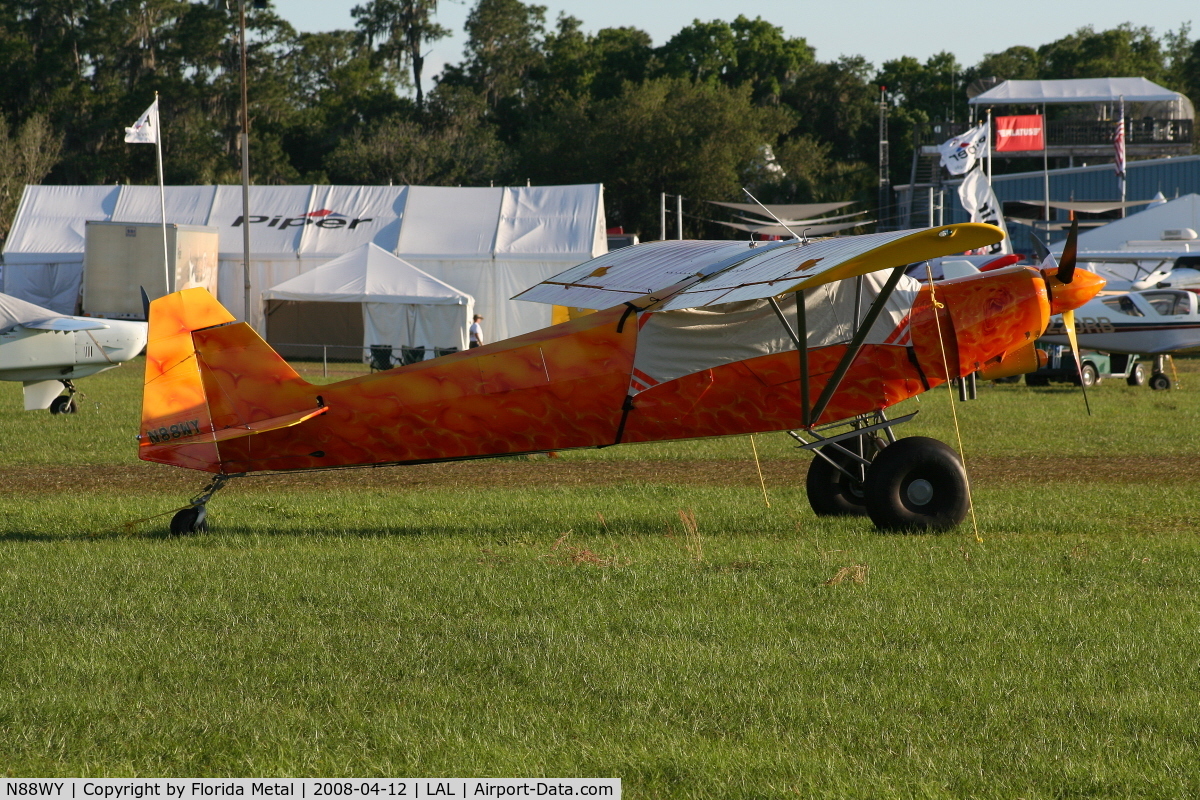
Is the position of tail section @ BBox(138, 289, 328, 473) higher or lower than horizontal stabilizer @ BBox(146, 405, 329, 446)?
higher

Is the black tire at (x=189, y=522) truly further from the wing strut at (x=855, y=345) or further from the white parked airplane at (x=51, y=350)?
the white parked airplane at (x=51, y=350)

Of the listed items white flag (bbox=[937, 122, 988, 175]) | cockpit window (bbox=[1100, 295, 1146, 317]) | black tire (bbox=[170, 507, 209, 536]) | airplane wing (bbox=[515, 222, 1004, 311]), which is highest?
white flag (bbox=[937, 122, 988, 175])

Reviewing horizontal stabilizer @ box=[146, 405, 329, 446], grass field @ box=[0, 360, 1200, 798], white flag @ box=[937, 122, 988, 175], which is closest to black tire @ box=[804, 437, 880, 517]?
grass field @ box=[0, 360, 1200, 798]

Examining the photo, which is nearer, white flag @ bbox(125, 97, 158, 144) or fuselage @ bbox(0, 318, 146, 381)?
fuselage @ bbox(0, 318, 146, 381)

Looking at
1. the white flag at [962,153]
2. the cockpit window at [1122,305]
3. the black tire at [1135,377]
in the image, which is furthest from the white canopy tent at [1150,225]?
the black tire at [1135,377]

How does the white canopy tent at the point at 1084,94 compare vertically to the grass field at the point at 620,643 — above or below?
above

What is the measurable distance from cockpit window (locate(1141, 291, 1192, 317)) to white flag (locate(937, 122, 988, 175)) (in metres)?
10.5

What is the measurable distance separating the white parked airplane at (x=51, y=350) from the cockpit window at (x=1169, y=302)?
20.0 meters

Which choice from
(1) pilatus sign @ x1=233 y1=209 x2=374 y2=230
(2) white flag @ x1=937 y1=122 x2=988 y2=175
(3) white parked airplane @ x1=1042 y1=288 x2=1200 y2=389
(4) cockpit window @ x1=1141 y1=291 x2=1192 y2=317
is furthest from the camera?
(1) pilatus sign @ x1=233 y1=209 x2=374 y2=230

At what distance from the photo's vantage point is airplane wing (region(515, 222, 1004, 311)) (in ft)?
23.0

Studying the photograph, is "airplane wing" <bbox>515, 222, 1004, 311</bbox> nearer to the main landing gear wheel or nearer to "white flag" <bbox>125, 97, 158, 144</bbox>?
the main landing gear wheel

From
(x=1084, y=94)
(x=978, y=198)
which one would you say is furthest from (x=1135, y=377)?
(x=1084, y=94)

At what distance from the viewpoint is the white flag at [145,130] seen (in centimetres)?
3294

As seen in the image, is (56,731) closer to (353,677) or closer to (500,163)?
(353,677)
